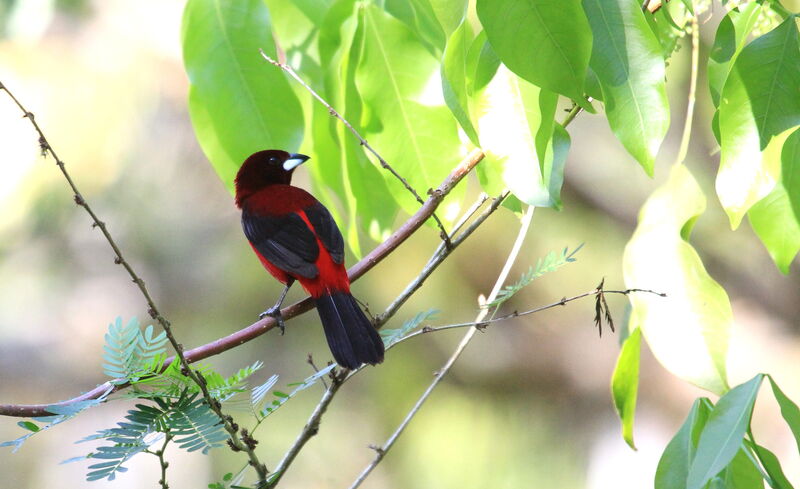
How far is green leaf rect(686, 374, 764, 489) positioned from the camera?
4.57 feet

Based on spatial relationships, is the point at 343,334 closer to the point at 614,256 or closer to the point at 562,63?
the point at 562,63

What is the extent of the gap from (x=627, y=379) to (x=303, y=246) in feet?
3.47

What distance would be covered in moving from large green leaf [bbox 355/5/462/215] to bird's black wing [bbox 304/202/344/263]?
0.73 m

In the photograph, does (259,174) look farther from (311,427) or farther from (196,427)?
(196,427)

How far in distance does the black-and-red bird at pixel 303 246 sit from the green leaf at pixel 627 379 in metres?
0.49

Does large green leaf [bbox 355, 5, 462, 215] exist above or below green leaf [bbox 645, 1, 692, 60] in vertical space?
above

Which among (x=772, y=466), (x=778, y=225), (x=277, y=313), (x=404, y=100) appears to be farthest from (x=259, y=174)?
Answer: (x=772, y=466)

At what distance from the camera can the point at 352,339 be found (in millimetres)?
1902

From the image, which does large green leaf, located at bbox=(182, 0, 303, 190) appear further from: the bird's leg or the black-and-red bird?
the black-and-red bird

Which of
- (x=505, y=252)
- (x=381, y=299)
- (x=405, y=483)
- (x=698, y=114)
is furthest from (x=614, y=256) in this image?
(x=405, y=483)

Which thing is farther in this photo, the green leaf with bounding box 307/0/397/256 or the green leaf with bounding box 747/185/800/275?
the green leaf with bounding box 307/0/397/256

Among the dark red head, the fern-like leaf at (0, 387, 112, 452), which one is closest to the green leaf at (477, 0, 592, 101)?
the fern-like leaf at (0, 387, 112, 452)

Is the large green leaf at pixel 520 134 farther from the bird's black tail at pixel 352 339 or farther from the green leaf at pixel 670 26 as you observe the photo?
the bird's black tail at pixel 352 339

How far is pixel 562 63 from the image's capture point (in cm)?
121
